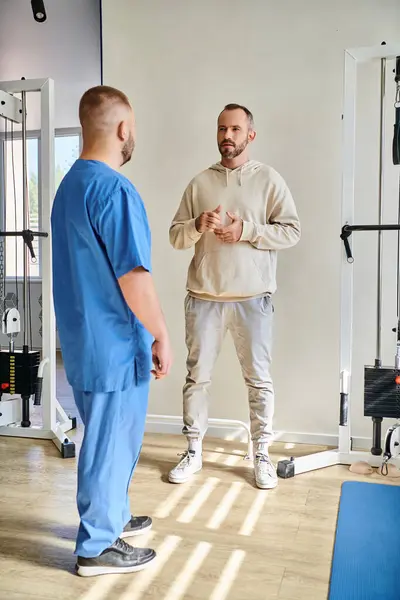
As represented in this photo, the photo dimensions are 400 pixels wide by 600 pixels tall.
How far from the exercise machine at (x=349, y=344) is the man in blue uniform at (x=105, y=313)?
1.15 meters

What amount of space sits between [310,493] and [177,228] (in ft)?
4.28

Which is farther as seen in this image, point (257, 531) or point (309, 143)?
point (309, 143)

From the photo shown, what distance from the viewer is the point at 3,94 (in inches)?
132

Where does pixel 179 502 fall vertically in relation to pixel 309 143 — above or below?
below

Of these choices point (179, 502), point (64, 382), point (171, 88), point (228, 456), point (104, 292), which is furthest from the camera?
point (64, 382)

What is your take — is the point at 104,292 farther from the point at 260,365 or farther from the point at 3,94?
the point at 3,94

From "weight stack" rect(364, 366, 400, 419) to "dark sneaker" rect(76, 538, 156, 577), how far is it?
4.38ft

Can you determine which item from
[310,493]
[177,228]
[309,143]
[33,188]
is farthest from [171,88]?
[33,188]

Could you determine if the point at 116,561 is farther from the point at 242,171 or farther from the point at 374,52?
the point at 374,52

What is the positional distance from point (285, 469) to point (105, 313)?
1.39 m

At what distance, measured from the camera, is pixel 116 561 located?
1.96 metres

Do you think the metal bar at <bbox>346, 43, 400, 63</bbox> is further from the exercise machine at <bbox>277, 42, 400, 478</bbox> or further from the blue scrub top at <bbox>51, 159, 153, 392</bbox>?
the blue scrub top at <bbox>51, 159, 153, 392</bbox>

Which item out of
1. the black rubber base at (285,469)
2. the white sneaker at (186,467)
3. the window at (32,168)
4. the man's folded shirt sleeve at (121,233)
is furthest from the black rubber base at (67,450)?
the window at (32,168)

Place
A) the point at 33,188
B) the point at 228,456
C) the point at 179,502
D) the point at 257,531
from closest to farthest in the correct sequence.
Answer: the point at 257,531
the point at 179,502
the point at 228,456
the point at 33,188
